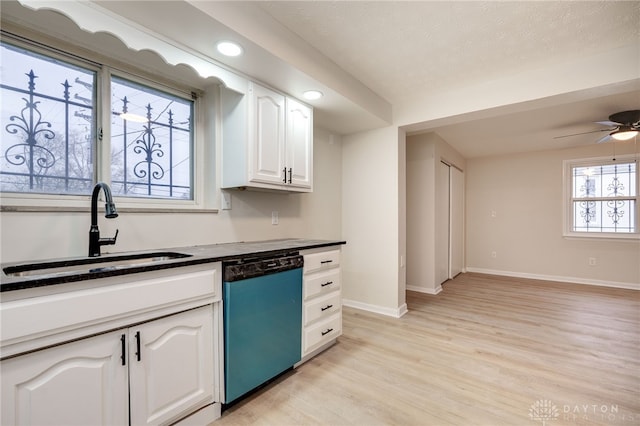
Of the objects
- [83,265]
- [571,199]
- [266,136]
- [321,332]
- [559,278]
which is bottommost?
[559,278]

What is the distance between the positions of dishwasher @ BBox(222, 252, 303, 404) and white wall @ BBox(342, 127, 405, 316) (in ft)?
5.07

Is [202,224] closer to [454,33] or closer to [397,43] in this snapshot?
[397,43]

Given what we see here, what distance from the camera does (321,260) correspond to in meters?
2.31

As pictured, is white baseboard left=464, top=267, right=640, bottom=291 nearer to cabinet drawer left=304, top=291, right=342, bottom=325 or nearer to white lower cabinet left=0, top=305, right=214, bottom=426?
cabinet drawer left=304, top=291, right=342, bottom=325

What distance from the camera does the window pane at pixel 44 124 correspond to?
4.91ft

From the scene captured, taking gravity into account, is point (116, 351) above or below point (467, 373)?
above

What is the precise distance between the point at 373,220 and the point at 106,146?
2.61 meters

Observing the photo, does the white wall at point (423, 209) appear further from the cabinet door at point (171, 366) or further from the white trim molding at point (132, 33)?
the cabinet door at point (171, 366)

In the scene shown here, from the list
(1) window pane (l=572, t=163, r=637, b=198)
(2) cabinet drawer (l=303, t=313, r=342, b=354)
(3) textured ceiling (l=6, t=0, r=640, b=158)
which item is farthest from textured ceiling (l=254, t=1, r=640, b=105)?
(1) window pane (l=572, t=163, r=637, b=198)

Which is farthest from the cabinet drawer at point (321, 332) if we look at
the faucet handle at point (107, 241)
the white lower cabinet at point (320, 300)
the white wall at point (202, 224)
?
the faucet handle at point (107, 241)

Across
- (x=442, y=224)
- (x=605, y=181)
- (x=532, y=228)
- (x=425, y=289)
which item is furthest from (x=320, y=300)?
(x=605, y=181)

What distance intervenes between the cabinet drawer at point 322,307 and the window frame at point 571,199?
4.87m

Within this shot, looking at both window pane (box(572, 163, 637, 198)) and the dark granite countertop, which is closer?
the dark granite countertop

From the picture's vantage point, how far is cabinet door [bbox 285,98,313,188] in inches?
97.3
